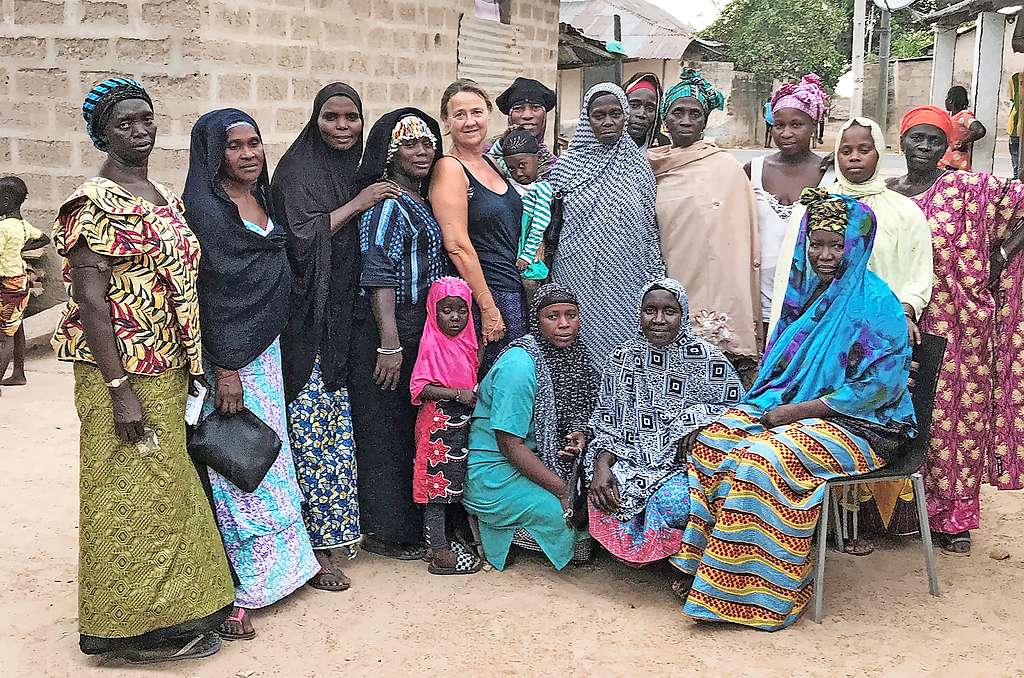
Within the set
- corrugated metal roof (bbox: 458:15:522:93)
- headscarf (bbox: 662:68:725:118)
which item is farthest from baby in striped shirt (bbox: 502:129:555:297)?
corrugated metal roof (bbox: 458:15:522:93)

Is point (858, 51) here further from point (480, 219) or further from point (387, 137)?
point (387, 137)

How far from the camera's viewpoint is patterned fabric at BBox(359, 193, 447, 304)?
4129 millimetres

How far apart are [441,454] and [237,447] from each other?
0.90m

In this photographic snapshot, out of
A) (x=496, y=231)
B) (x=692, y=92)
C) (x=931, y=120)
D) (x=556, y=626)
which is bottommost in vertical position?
(x=556, y=626)

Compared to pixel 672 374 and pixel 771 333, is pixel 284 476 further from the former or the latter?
pixel 771 333

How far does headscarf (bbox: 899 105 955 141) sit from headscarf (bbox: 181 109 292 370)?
2.79 m

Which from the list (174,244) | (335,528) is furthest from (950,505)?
(174,244)

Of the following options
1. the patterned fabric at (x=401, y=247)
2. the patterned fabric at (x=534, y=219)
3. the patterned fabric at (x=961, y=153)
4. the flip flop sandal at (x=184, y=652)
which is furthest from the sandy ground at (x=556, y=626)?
the patterned fabric at (x=961, y=153)

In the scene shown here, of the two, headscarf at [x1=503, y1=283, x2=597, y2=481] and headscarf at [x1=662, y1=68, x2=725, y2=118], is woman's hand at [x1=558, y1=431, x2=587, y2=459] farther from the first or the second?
headscarf at [x1=662, y1=68, x2=725, y2=118]

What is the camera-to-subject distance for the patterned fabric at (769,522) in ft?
12.3

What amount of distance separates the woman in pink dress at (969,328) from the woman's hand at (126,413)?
312 cm

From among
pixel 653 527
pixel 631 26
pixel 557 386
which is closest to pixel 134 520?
pixel 557 386

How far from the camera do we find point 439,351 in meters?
4.22

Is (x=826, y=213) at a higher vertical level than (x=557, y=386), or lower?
higher
